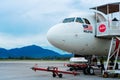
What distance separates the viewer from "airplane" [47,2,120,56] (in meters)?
20.5

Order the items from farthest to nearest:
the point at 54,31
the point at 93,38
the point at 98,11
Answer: the point at 98,11 < the point at 93,38 < the point at 54,31

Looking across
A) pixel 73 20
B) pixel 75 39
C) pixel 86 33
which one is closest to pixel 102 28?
pixel 86 33

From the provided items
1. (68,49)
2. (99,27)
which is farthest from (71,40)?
(99,27)

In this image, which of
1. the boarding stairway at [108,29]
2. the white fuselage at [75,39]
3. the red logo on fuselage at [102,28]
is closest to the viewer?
the white fuselage at [75,39]

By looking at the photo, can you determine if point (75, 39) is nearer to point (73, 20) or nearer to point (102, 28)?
point (73, 20)

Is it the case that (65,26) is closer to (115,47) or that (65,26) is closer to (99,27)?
(99,27)

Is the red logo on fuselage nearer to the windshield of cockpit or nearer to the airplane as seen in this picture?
the airplane

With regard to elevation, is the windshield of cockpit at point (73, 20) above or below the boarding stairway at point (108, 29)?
above

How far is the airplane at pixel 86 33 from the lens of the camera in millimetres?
20453

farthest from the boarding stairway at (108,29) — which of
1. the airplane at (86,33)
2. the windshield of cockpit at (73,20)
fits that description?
the windshield of cockpit at (73,20)

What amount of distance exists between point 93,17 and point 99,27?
1173mm

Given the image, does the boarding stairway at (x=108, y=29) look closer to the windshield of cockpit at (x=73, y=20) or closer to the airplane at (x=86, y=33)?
the airplane at (x=86, y=33)

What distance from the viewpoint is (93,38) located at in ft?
71.2

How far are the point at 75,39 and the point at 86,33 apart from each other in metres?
0.97
